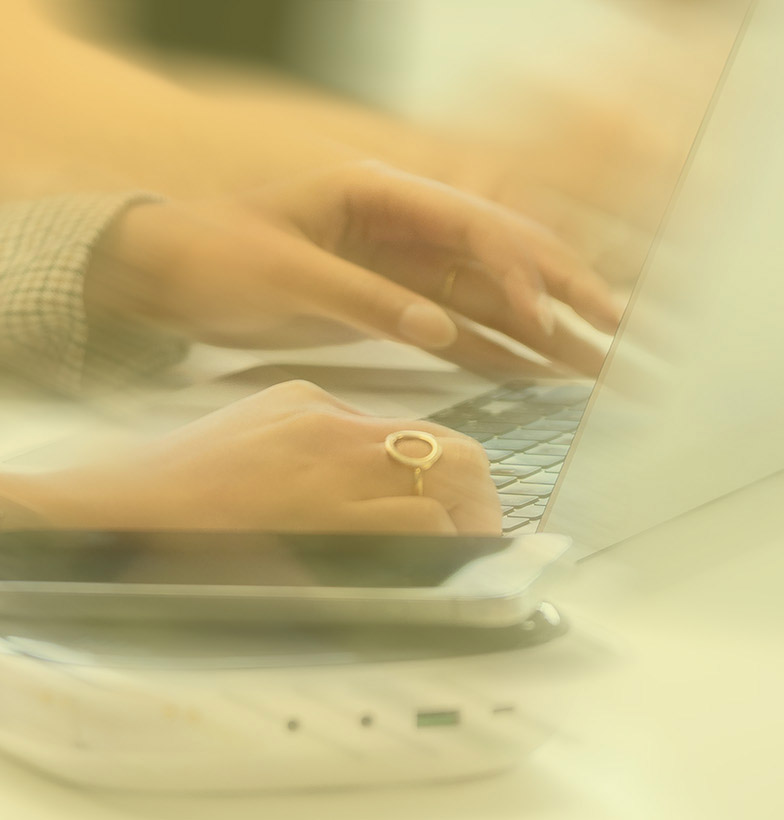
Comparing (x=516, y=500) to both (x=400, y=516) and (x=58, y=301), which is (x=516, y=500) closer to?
(x=400, y=516)

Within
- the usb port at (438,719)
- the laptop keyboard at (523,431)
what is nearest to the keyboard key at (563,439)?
the laptop keyboard at (523,431)

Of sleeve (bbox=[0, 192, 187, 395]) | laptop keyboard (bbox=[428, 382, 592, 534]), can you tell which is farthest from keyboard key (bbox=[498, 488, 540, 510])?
sleeve (bbox=[0, 192, 187, 395])

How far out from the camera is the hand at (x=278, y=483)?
22 centimetres

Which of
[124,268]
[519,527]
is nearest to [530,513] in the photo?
[519,527]

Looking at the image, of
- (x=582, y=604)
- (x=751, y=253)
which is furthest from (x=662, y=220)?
(x=582, y=604)

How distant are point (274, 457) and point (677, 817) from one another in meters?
0.15

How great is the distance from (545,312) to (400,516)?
91mm

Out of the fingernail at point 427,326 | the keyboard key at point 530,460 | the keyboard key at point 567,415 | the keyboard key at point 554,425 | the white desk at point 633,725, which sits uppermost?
the fingernail at point 427,326

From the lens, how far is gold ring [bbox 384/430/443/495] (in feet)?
0.79

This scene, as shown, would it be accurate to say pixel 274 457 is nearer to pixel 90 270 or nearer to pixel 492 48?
pixel 90 270

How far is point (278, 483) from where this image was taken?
0.23 meters

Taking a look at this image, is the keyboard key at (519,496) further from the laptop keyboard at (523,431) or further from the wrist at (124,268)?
the wrist at (124,268)

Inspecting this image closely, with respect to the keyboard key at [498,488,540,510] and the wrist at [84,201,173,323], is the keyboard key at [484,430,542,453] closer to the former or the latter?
the keyboard key at [498,488,540,510]

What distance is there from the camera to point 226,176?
27 cm
